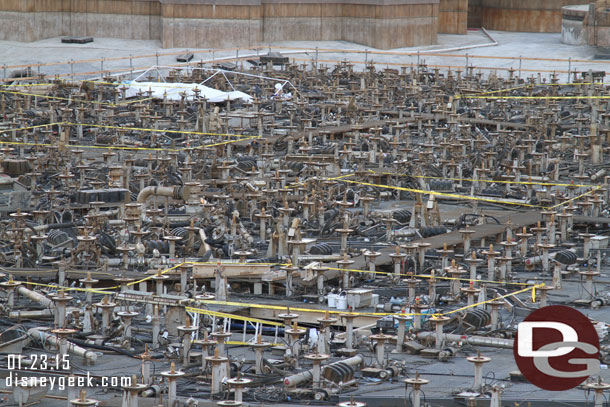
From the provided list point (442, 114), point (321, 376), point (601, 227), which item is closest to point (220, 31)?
point (442, 114)

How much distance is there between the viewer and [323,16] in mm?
83125

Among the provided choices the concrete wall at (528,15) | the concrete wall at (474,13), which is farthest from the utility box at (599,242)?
the concrete wall at (474,13)

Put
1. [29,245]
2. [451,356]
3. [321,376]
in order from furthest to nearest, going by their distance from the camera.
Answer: [29,245], [451,356], [321,376]

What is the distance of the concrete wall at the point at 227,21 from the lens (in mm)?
78938

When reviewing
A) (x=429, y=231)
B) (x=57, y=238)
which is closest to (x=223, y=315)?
(x=57, y=238)

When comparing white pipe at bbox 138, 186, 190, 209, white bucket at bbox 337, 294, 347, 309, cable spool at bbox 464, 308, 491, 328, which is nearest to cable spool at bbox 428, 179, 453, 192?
white pipe at bbox 138, 186, 190, 209

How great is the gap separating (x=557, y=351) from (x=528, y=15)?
2753 inches

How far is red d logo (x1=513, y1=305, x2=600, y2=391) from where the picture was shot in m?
23.7

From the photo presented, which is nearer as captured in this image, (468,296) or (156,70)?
(468,296)

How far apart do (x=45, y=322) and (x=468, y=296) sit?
27.9 feet

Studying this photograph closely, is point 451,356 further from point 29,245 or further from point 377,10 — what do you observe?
point 377,10

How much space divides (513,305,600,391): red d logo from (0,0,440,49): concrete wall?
5405 cm

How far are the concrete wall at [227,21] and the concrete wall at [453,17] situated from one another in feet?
15.1

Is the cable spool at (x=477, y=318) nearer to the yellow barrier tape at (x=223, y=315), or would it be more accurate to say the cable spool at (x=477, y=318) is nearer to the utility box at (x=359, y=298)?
the utility box at (x=359, y=298)
